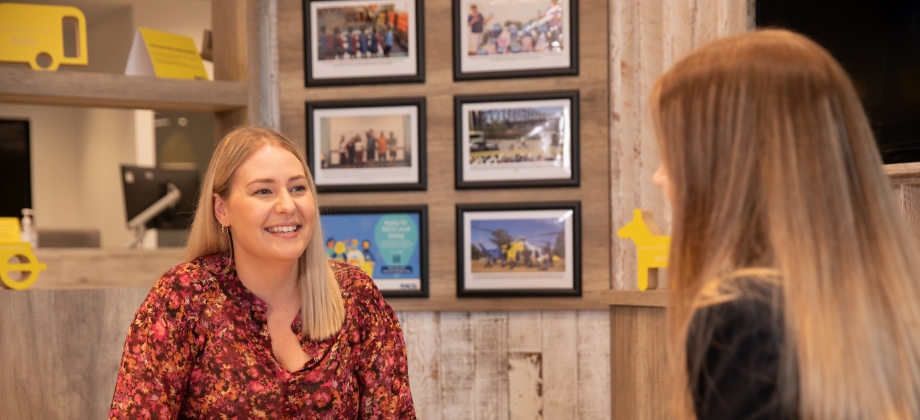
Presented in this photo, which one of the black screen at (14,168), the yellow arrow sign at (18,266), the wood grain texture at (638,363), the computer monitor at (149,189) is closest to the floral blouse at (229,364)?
the wood grain texture at (638,363)

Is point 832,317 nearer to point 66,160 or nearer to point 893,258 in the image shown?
point 893,258

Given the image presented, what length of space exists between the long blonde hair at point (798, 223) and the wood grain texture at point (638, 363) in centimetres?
126

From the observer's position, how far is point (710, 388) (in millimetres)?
889

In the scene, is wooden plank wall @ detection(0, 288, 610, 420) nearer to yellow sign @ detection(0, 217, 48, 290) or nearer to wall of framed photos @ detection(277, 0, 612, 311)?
wall of framed photos @ detection(277, 0, 612, 311)

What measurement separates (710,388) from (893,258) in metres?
0.23

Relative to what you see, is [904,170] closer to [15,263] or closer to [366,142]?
[366,142]

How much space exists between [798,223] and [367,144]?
87.0 inches

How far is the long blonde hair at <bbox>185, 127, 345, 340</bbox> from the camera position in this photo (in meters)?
1.99

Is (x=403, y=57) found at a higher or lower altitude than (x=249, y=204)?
higher

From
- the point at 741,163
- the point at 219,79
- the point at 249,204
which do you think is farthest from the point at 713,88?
the point at 219,79

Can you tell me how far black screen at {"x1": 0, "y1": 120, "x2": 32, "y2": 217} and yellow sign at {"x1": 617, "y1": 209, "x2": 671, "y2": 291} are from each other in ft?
23.0

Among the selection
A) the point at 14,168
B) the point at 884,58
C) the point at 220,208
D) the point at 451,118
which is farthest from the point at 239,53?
the point at 14,168

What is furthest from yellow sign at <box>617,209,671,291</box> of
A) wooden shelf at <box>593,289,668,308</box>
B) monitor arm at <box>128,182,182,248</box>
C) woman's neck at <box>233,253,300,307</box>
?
monitor arm at <box>128,182,182,248</box>

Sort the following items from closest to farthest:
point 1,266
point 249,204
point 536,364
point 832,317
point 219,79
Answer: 1. point 832,317
2. point 249,204
3. point 1,266
4. point 536,364
5. point 219,79
